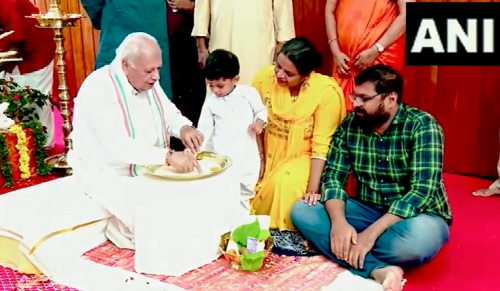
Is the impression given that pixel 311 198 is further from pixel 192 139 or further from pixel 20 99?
pixel 20 99

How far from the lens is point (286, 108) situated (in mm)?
3152

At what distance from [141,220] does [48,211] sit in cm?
52

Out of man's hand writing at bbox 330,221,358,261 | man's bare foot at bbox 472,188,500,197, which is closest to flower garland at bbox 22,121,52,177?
man's hand writing at bbox 330,221,358,261

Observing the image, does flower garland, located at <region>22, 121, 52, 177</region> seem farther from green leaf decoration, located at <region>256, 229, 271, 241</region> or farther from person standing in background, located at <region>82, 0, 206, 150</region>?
green leaf decoration, located at <region>256, 229, 271, 241</region>

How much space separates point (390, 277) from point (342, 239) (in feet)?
0.83

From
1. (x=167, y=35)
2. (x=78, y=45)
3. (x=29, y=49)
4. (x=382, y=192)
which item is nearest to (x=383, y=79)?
(x=382, y=192)

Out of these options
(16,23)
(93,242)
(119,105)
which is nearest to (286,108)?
(119,105)

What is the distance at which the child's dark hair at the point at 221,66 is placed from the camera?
3.03m

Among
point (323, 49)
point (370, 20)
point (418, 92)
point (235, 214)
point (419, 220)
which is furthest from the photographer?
point (323, 49)

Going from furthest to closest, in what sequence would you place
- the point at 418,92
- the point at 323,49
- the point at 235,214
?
1. the point at 323,49
2. the point at 418,92
3. the point at 235,214

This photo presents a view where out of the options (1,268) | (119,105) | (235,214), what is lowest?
(1,268)

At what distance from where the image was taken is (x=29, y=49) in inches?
180

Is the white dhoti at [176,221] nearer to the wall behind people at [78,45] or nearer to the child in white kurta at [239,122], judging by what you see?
the child in white kurta at [239,122]

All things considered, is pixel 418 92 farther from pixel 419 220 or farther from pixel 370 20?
pixel 419 220
